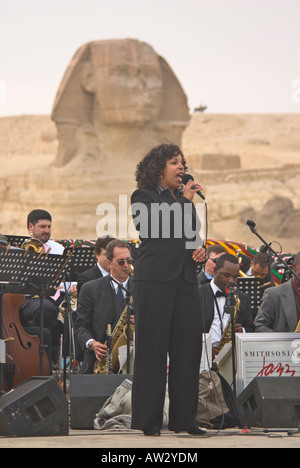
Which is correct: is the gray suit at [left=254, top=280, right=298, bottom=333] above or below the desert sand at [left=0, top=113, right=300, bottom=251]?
below

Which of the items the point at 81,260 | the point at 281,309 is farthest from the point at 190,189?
the point at 81,260

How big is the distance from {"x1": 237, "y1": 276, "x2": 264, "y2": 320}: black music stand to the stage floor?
3.13 meters

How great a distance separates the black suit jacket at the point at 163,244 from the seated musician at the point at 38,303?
309 centimetres

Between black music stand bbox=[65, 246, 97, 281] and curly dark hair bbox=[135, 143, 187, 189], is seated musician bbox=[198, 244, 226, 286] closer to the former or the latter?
black music stand bbox=[65, 246, 97, 281]

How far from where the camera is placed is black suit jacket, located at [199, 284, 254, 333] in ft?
30.5

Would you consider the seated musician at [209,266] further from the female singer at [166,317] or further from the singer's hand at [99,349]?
the female singer at [166,317]

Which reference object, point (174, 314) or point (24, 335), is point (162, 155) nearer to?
point (174, 314)

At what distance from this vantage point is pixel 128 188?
103ft

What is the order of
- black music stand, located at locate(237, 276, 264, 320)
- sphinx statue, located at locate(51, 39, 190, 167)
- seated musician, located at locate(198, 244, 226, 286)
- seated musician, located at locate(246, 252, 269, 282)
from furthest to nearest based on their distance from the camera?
sphinx statue, located at locate(51, 39, 190, 167), seated musician, located at locate(246, 252, 269, 282), seated musician, located at locate(198, 244, 226, 286), black music stand, located at locate(237, 276, 264, 320)

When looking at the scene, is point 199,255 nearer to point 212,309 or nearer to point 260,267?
point 212,309

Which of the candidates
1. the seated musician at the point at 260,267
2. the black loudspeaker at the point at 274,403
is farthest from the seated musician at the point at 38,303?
the seated musician at the point at 260,267

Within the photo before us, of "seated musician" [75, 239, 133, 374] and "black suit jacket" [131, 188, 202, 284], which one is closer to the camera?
"black suit jacket" [131, 188, 202, 284]

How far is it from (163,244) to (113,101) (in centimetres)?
2368

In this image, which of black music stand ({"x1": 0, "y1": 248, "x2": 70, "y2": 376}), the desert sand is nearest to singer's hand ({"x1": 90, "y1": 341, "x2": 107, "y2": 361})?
black music stand ({"x1": 0, "y1": 248, "x2": 70, "y2": 376})
